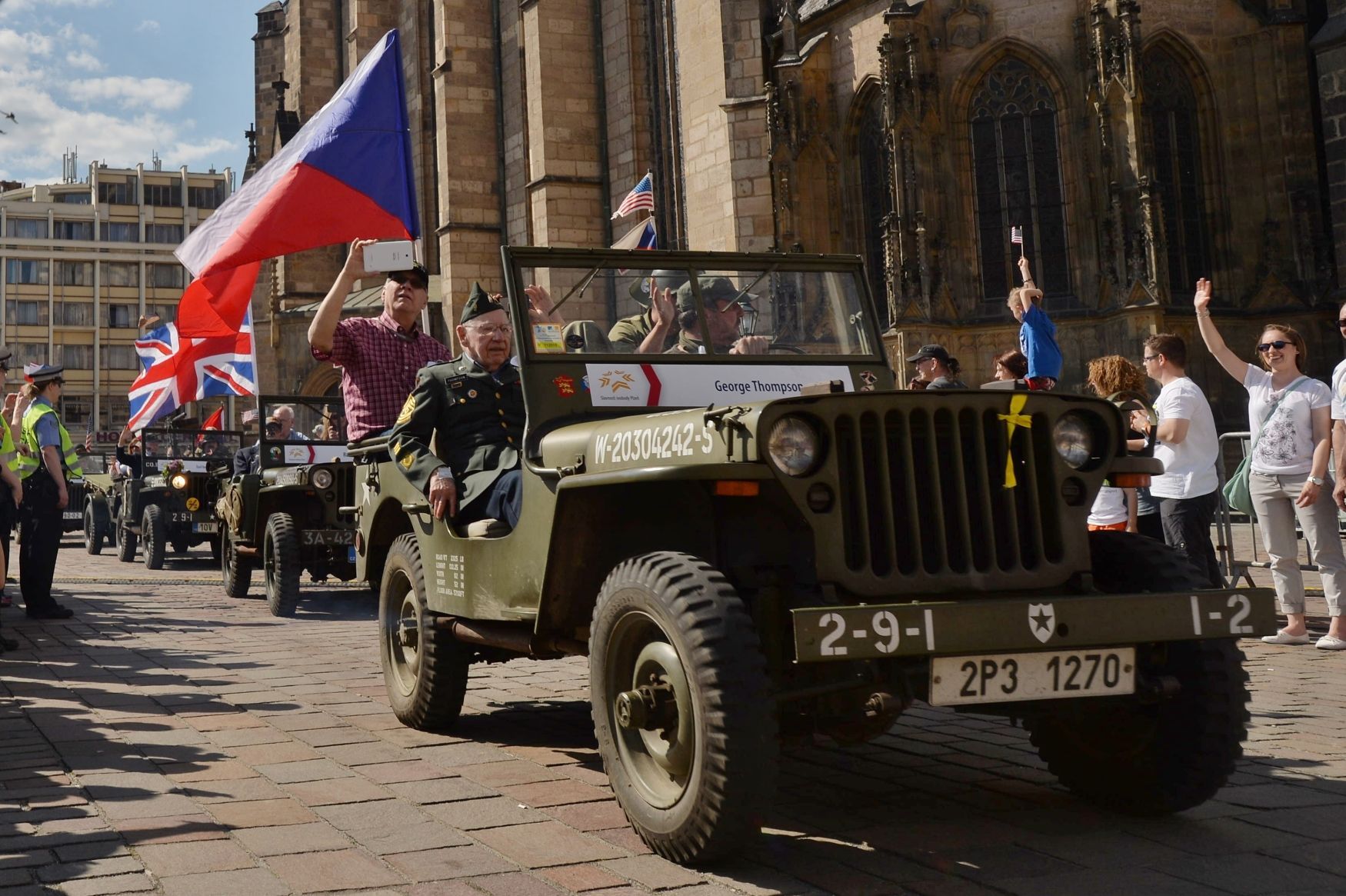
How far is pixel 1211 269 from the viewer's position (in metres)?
20.8

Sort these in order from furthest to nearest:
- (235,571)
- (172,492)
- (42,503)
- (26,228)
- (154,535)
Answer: (26,228), (172,492), (154,535), (235,571), (42,503)

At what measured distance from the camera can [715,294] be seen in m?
5.27

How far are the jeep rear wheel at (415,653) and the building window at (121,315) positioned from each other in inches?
3611

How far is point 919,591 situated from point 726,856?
84 centimetres

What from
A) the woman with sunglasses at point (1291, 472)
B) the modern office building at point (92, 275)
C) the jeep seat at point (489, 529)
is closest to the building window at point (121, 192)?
the modern office building at point (92, 275)

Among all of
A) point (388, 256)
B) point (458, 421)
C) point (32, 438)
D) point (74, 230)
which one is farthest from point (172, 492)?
point (74, 230)

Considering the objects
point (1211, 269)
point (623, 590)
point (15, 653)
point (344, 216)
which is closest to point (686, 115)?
point (1211, 269)

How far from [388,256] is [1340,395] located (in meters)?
5.20

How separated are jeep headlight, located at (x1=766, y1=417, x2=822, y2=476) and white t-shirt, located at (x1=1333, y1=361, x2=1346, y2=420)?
4856 millimetres

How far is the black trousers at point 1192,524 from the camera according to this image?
786cm

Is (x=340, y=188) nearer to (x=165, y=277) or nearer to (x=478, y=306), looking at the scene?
(x=478, y=306)

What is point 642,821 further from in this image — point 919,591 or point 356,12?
point 356,12

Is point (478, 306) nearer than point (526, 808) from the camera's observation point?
No

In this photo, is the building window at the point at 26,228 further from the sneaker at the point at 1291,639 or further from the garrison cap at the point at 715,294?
the garrison cap at the point at 715,294
